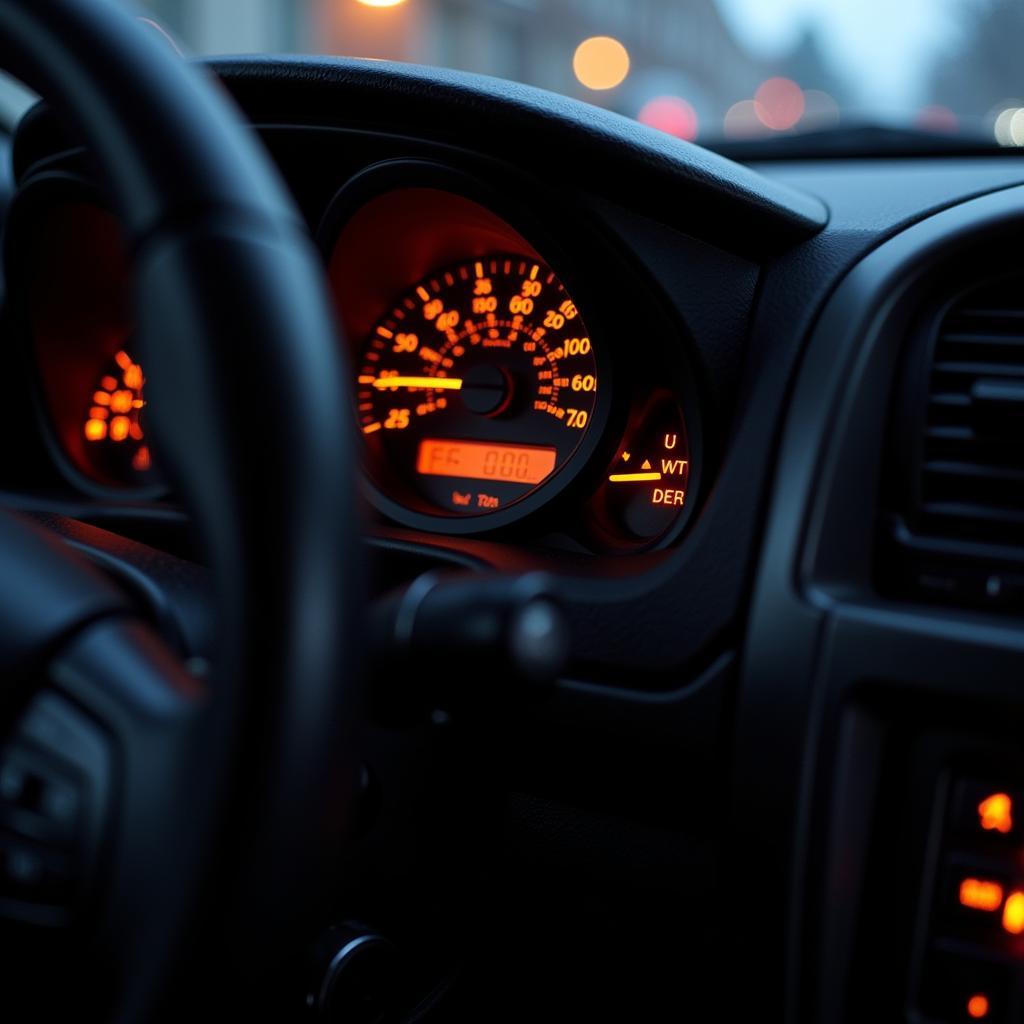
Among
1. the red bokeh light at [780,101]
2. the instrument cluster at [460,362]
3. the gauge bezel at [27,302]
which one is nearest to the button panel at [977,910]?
the instrument cluster at [460,362]

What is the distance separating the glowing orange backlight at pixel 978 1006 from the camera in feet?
3.87

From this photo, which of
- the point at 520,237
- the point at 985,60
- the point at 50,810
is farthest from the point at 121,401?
the point at 985,60

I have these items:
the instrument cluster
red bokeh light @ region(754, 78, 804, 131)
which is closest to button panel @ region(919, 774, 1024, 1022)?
the instrument cluster

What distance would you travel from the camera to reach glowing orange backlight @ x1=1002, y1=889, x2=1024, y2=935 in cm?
117

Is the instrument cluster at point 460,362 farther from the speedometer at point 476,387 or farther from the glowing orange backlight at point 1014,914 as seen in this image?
the glowing orange backlight at point 1014,914

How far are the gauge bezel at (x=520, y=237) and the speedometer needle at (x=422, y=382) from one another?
0.20 meters

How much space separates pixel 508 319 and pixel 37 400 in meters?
0.81

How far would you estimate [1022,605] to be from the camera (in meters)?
1.23

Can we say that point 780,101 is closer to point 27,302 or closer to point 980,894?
point 27,302

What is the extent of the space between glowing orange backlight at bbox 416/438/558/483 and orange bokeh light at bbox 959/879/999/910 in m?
0.81

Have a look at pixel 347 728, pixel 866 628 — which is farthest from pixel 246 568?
pixel 866 628

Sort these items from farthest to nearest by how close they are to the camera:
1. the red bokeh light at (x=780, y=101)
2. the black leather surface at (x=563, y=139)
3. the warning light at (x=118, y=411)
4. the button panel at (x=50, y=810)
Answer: the red bokeh light at (x=780, y=101) < the warning light at (x=118, y=411) < the black leather surface at (x=563, y=139) < the button panel at (x=50, y=810)

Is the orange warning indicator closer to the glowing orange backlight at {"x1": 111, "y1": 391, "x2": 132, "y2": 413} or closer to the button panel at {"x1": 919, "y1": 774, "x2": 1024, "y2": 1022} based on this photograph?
the button panel at {"x1": 919, "y1": 774, "x2": 1024, "y2": 1022}

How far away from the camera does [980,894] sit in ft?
3.87
